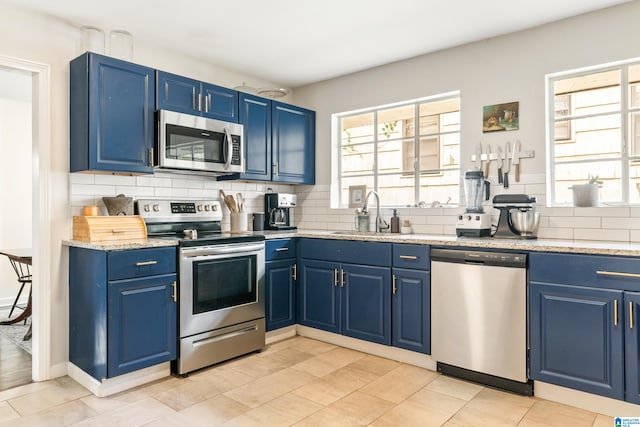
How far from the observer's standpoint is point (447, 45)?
11.6 feet

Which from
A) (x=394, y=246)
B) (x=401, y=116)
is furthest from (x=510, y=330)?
(x=401, y=116)

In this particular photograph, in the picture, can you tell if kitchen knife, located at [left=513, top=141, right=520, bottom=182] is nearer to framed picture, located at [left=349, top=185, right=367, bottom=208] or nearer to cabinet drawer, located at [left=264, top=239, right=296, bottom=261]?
framed picture, located at [left=349, top=185, right=367, bottom=208]

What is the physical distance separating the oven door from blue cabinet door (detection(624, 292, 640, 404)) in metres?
2.41

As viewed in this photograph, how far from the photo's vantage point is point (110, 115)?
2918 mm

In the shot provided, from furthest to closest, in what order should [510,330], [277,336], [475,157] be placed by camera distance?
[277,336] → [475,157] → [510,330]

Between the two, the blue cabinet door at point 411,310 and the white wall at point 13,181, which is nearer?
the blue cabinet door at point 411,310

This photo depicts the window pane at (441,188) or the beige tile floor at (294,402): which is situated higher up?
the window pane at (441,188)

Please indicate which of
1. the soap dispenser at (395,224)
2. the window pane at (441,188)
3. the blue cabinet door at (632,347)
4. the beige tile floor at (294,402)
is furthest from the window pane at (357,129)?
the blue cabinet door at (632,347)

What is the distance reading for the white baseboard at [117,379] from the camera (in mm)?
2637

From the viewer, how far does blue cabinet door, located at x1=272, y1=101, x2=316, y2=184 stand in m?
4.14

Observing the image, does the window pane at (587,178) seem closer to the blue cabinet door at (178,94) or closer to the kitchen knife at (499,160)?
the kitchen knife at (499,160)

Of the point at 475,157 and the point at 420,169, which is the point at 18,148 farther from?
the point at 475,157

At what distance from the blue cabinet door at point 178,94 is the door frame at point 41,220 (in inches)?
28.3

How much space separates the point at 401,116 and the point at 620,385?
2.70 meters
